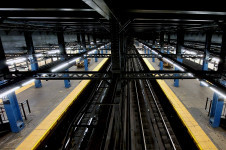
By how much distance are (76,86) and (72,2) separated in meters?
11.5

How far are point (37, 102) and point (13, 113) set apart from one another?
3.66 meters

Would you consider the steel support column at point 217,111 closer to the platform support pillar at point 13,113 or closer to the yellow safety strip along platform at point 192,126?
the yellow safety strip along platform at point 192,126

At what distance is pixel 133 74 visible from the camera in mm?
5660

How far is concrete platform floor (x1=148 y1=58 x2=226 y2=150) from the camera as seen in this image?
23.6 ft

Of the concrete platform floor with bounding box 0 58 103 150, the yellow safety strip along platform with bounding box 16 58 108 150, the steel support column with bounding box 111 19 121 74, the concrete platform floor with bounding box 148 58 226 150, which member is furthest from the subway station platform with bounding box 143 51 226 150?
the concrete platform floor with bounding box 0 58 103 150

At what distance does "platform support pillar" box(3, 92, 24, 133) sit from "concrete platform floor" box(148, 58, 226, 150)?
1073 centimetres

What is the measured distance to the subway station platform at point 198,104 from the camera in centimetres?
718

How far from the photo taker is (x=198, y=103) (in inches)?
413

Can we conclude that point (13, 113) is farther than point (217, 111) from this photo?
No

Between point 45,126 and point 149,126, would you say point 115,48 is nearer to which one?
point 149,126

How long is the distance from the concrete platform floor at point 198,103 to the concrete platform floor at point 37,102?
10119 mm

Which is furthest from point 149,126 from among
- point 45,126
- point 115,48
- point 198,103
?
point 45,126

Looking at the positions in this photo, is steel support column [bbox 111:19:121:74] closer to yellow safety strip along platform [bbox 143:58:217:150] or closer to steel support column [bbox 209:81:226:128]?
yellow safety strip along platform [bbox 143:58:217:150]

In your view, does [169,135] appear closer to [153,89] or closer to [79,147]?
[79,147]
